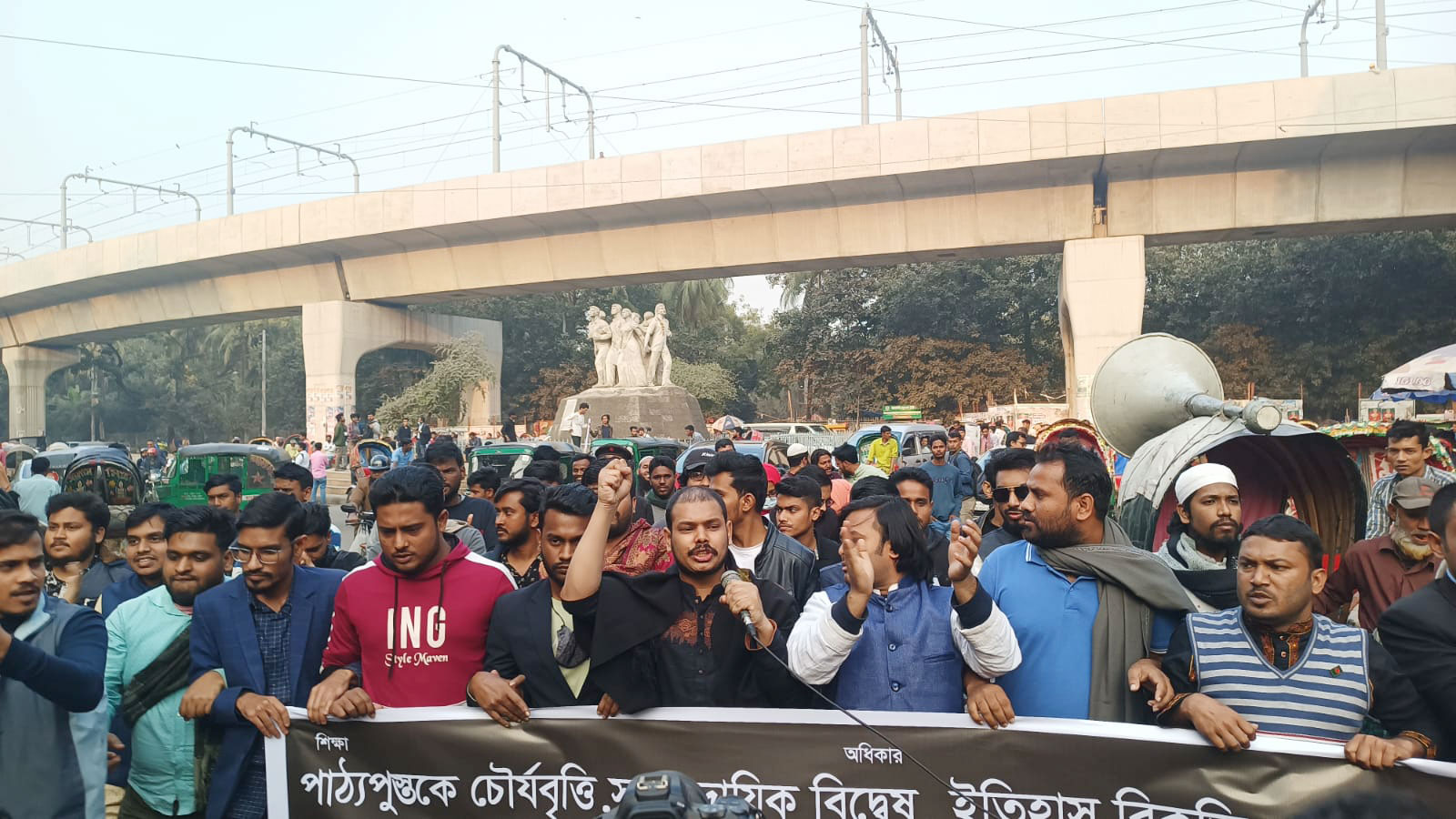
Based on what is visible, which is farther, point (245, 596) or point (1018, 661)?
point (245, 596)

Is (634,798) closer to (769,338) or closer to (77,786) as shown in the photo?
(77,786)

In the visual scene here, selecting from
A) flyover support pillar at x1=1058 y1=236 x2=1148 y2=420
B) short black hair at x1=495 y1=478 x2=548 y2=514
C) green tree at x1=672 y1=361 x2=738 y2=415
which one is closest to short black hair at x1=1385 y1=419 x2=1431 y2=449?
short black hair at x1=495 y1=478 x2=548 y2=514

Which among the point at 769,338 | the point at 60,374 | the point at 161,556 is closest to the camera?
the point at 161,556

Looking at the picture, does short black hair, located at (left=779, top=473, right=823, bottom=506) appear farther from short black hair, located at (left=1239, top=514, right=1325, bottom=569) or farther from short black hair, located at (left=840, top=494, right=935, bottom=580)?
short black hair, located at (left=1239, top=514, right=1325, bottom=569)

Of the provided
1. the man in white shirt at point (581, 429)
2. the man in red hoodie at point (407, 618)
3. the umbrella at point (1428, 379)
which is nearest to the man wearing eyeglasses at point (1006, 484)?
the man in red hoodie at point (407, 618)

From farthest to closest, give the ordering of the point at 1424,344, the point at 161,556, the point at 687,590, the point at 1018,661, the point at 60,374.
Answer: the point at 60,374 < the point at 1424,344 < the point at 161,556 < the point at 687,590 < the point at 1018,661

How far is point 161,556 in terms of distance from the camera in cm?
441

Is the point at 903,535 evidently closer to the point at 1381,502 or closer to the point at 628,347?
the point at 1381,502

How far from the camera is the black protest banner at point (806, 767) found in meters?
2.93

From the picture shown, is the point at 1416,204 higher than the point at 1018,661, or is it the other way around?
the point at 1416,204

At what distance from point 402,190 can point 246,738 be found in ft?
78.5

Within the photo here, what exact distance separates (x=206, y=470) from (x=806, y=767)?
1428 cm

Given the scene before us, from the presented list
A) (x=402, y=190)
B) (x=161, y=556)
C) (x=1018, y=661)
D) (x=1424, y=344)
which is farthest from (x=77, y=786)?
(x=1424, y=344)

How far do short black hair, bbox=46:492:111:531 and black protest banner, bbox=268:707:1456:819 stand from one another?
2.02m
